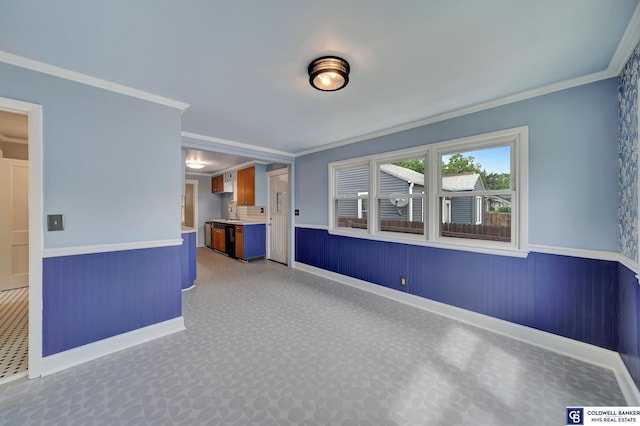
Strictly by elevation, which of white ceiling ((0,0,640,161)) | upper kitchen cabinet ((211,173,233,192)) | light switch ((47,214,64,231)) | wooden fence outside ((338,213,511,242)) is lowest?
wooden fence outside ((338,213,511,242))

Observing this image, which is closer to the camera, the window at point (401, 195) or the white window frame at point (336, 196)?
the window at point (401, 195)

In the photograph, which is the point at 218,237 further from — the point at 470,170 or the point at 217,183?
the point at 470,170

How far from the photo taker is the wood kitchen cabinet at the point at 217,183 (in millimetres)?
7340

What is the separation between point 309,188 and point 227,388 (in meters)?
3.62

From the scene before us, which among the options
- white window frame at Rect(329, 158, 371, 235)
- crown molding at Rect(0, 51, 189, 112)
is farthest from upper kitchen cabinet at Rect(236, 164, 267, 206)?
crown molding at Rect(0, 51, 189, 112)

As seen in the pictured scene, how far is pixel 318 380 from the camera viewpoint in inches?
73.0

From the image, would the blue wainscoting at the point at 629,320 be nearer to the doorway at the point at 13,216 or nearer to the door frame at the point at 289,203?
the door frame at the point at 289,203

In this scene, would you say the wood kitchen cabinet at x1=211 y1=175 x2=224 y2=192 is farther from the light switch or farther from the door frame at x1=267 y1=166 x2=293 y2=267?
the light switch

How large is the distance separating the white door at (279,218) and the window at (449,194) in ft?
6.03

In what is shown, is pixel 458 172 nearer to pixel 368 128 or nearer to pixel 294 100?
pixel 368 128

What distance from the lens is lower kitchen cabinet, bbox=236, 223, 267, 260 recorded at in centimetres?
584

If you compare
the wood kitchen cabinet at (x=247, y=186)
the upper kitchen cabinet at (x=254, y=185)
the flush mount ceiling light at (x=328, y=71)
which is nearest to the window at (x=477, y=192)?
the flush mount ceiling light at (x=328, y=71)

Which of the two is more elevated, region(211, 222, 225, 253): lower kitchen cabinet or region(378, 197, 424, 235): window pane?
region(378, 197, 424, 235): window pane

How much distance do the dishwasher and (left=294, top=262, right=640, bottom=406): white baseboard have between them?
3.99 meters
